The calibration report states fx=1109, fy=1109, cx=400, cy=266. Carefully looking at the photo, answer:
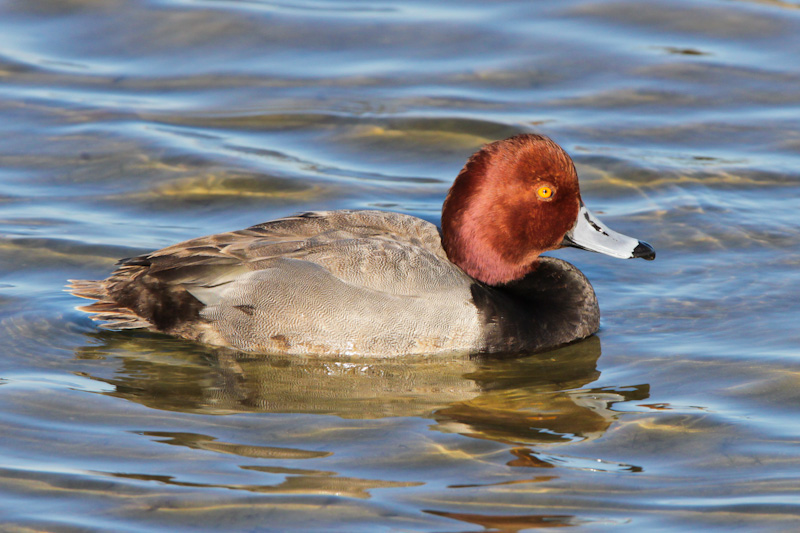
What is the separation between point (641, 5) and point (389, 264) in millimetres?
7185

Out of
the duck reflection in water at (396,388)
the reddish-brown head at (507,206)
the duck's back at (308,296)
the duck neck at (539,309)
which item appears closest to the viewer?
the duck reflection in water at (396,388)

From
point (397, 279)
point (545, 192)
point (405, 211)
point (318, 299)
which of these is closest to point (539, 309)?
point (545, 192)

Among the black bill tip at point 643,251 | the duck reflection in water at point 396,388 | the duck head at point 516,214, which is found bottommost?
the duck reflection in water at point 396,388

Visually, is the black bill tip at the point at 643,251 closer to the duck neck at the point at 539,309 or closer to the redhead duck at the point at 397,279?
the redhead duck at the point at 397,279

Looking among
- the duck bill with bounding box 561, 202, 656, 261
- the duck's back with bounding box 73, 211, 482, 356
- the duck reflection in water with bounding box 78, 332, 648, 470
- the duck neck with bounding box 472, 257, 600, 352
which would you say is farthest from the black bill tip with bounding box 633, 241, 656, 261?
the duck's back with bounding box 73, 211, 482, 356

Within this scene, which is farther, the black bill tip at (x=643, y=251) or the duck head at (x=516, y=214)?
the black bill tip at (x=643, y=251)

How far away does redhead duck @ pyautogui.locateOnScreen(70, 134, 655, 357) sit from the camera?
643cm

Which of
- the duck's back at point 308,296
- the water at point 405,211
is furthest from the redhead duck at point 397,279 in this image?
the water at point 405,211

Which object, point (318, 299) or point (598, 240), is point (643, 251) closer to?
point (598, 240)

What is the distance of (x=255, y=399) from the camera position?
6.04m

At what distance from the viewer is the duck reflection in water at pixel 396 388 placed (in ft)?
18.9

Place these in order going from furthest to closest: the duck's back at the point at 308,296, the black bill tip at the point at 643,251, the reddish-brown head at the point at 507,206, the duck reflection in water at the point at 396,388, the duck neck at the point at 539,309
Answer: the black bill tip at the point at 643,251 → the reddish-brown head at the point at 507,206 → the duck neck at the point at 539,309 → the duck's back at the point at 308,296 → the duck reflection in water at the point at 396,388

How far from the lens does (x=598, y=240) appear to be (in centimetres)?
698

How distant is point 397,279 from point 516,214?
92 centimetres
